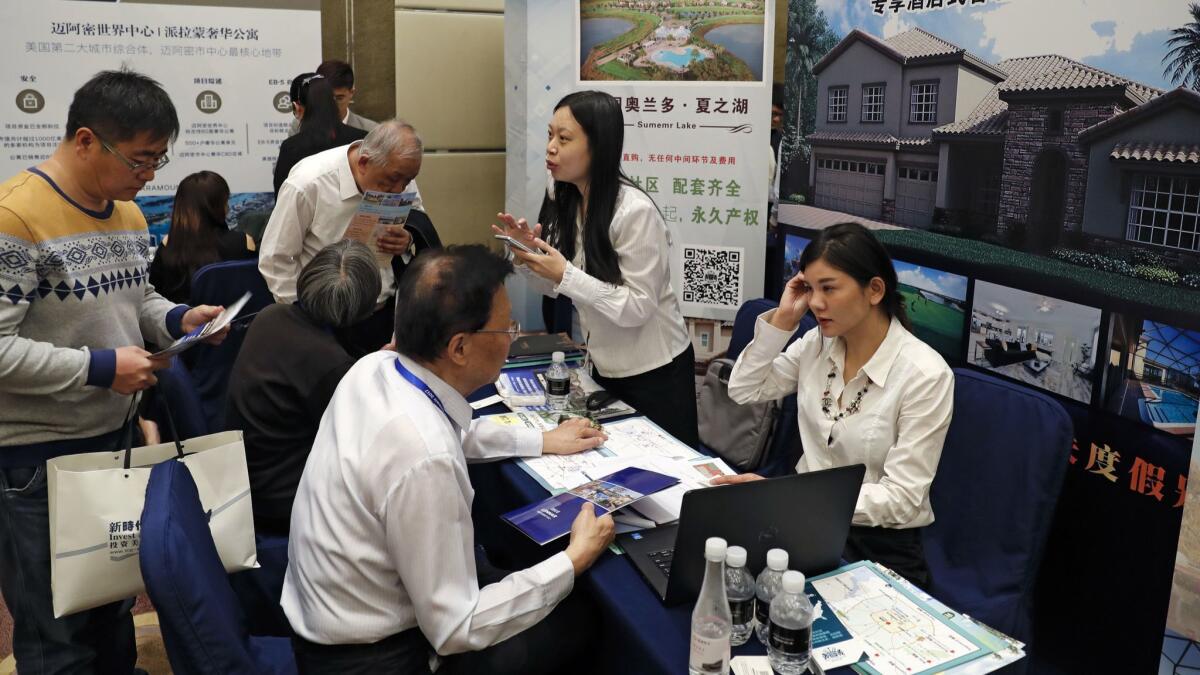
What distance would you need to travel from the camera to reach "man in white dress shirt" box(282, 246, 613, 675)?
1.45 meters

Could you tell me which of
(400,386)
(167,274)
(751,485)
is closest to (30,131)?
(167,274)

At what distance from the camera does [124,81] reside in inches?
74.3

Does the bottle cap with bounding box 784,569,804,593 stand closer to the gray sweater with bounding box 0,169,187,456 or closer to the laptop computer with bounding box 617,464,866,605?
the laptop computer with bounding box 617,464,866,605

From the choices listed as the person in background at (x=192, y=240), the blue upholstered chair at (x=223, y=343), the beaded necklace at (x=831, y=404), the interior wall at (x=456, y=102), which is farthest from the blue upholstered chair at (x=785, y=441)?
the interior wall at (x=456, y=102)

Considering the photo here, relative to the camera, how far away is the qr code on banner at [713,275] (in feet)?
12.2

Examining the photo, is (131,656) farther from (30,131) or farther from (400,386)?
(30,131)

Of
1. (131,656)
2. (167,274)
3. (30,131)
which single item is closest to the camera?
(131,656)

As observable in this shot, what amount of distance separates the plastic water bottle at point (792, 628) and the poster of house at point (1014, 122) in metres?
1.36

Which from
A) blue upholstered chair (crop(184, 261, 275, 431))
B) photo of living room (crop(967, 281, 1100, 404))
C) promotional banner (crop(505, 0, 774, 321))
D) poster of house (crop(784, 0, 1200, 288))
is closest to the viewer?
poster of house (crop(784, 0, 1200, 288))

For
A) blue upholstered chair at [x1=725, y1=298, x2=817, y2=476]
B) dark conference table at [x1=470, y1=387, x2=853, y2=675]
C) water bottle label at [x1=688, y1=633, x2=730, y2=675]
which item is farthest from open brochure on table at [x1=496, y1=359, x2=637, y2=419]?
water bottle label at [x1=688, y1=633, x2=730, y2=675]

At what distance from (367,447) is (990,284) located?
1910mm

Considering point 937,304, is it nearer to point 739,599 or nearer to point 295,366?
point 739,599

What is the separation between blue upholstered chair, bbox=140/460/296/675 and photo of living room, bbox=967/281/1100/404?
2056 mm

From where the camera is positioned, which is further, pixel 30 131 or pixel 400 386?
pixel 30 131
